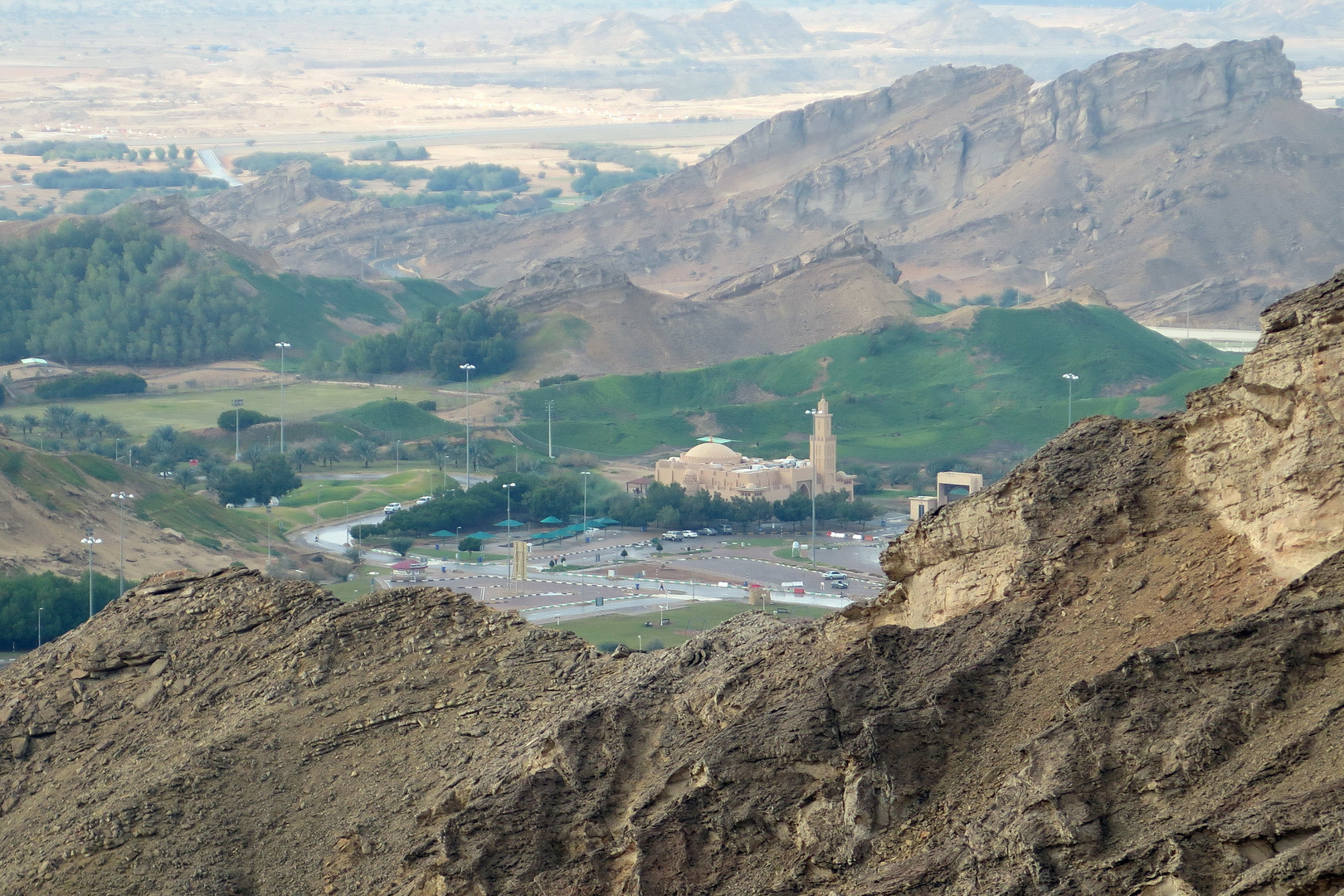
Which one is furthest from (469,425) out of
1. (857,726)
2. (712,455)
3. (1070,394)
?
(857,726)

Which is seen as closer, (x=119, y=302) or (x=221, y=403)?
(x=221, y=403)

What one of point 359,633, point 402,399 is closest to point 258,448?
point 402,399

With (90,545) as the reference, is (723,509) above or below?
below

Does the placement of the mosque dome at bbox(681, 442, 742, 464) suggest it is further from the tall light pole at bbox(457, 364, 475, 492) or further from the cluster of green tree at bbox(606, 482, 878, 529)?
the tall light pole at bbox(457, 364, 475, 492)

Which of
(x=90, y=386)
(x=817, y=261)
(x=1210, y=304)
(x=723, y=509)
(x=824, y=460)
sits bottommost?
(x=723, y=509)

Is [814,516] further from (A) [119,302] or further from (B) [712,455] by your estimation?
(A) [119,302]

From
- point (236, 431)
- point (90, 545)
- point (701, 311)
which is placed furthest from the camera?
point (701, 311)
